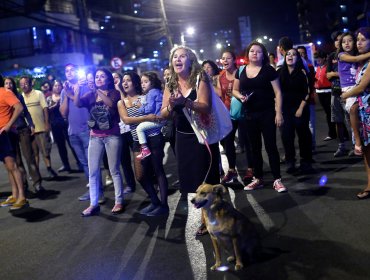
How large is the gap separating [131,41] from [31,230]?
157 ft

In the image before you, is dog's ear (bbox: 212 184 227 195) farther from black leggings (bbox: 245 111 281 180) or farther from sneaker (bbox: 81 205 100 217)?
sneaker (bbox: 81 205 100 217)

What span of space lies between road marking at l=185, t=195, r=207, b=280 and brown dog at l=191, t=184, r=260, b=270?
0.15 meters

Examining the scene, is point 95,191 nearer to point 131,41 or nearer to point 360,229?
point 360,229

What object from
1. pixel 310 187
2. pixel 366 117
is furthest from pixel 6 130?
pixel 366 117

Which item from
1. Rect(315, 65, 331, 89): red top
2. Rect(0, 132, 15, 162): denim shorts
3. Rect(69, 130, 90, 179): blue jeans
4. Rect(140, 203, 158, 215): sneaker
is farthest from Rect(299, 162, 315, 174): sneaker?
Rect(0, 132, 15, 162): denim shorts

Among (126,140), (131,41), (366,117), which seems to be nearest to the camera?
(366,117)

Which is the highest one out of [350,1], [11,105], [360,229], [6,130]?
[350,1]

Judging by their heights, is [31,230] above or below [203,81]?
below

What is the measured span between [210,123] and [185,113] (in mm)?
283

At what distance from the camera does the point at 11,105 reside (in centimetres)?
631

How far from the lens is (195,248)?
4.15 m

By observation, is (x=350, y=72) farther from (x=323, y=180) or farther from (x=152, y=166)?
(x=152, y=166)

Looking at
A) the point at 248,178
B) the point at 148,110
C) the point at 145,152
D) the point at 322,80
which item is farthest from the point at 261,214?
the point at 322,80

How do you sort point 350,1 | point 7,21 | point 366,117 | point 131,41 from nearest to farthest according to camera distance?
point 366,117 → point 350,1 → point 7,21 → point 131,41
